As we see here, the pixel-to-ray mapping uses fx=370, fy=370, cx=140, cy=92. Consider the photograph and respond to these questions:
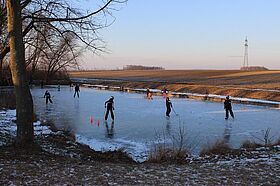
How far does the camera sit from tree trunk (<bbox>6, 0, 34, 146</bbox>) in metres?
9.20

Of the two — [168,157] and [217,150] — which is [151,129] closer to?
[217,150]

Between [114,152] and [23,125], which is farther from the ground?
[23,125]

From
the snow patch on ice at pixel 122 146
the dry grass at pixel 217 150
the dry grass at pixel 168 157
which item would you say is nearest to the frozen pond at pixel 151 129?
the snow patch on ice at pixel 122 146

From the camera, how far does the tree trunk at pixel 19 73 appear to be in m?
9.20

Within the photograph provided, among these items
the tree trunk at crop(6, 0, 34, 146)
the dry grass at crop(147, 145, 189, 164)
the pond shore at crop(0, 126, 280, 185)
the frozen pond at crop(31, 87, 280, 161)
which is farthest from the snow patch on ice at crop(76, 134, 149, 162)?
the pond shore at crop(0, 126, 280, 185)

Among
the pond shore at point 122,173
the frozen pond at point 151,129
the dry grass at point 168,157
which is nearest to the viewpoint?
the pond shore at point 122,173

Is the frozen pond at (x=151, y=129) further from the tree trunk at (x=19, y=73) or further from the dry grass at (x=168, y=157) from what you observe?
the tree trunk at (x=19, y=73)

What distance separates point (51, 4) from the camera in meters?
10.5

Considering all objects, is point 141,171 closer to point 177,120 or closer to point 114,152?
point 114,152

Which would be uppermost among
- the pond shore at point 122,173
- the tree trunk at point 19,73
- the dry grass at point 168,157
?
the tree trunk at point 19,73

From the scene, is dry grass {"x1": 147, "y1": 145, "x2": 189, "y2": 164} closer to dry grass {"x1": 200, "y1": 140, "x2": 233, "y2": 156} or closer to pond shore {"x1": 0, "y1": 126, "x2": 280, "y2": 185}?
dry grass {"x1": 200, "y1": 140, "x2": 233, "y2": 156}

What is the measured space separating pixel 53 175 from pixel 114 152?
500 centimetres

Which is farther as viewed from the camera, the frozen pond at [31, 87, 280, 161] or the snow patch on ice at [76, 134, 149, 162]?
the frozen pond at [31, 87, 280, 161]

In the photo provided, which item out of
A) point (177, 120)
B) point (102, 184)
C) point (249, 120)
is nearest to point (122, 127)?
point (177, 120)
